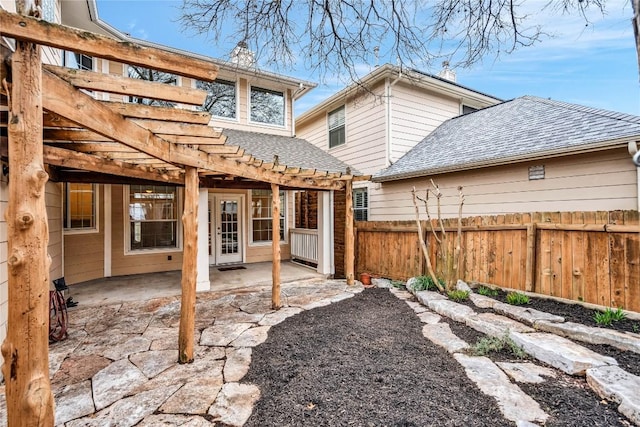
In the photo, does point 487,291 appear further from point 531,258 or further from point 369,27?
point 369,27

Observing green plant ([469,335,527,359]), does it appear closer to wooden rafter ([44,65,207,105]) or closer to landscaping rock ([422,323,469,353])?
landscaping rock ([422,323,469,353])

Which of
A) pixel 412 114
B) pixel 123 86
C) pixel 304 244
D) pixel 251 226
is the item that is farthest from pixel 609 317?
pixel 251 226

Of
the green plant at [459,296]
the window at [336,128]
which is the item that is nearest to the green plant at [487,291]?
the green plant at [459,296]

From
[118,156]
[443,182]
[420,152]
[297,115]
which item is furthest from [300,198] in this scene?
[118,156]

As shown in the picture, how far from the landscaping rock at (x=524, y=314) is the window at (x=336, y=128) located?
6720 mm

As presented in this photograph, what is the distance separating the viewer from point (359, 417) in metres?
2.25

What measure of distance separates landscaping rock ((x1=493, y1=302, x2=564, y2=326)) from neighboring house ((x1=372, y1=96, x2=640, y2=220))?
2149 mm

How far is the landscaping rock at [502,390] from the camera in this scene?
87.8 inches

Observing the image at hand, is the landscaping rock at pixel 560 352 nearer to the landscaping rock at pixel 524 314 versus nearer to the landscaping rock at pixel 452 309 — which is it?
the landscaping rock at pixel 524 314

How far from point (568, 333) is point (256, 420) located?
11.2ft

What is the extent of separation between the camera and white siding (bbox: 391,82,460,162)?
847cm

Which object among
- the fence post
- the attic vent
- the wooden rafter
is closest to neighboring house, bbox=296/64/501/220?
the attic vent

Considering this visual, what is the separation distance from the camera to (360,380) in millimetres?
2762

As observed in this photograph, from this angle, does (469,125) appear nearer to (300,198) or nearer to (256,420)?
(300,198)
